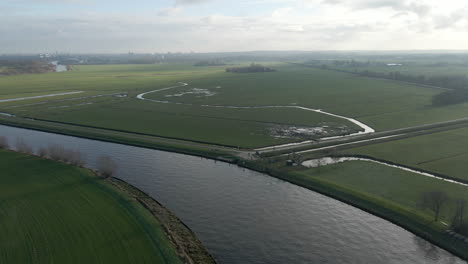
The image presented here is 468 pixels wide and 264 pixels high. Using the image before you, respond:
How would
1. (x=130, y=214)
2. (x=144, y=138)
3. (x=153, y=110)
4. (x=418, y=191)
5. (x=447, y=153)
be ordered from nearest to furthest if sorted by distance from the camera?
(x=130, y=214) → (x=418, y=191) → (x=447, y=153) → (x=144, y=138) → (x=153, y=110)

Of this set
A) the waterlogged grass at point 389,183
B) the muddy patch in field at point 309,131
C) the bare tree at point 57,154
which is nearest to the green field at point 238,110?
the muddy patch in field at point 309,131

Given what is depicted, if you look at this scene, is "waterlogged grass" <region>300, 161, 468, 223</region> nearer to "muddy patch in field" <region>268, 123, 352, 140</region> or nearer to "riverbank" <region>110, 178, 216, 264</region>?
"muddy patch in field" <region>268, 123, 352, 140</region>

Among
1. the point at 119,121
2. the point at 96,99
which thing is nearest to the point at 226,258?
the point at 119,121

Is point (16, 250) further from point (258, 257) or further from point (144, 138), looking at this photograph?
point (144, 138)

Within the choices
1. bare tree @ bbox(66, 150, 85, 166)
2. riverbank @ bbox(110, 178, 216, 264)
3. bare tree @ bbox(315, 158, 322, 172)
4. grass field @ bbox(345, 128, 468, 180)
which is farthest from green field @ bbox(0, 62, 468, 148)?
riverbank @ bbox(110, 178, 216, 264)

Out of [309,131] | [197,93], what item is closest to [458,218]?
[309,131]

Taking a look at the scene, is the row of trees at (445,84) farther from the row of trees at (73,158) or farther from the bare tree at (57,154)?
the bare tree at (57,154)
